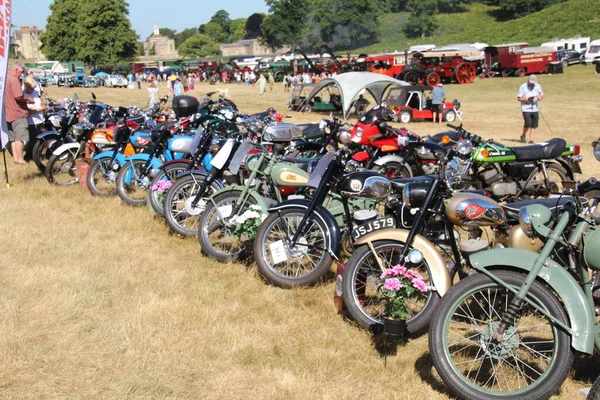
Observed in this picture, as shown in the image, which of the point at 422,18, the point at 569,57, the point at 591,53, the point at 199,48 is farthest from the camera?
the point at 199,48

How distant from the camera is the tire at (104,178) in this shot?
25.8 ft

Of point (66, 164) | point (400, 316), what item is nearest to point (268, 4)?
point (66, 164)

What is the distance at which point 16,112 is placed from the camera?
8.72 meters


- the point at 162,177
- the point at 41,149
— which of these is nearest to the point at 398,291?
the point at 162,177

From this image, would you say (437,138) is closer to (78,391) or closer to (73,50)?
(78,391)

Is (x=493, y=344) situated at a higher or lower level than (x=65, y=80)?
lower

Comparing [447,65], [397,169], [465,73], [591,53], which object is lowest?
[397,169]

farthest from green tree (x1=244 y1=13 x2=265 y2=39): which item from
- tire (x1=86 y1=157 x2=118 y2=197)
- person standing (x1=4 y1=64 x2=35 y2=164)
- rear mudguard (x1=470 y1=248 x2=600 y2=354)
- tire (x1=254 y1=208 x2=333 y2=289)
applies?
rear mudguard (x1=470 y1=248 x2=600 y2=354)

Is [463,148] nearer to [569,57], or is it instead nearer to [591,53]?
[569,57]

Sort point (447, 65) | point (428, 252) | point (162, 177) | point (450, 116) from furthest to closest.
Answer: point (447, 65) → point (450, 116) → point (162, 177) → point (428, 252)

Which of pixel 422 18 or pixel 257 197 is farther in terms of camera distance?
pixel 422 18

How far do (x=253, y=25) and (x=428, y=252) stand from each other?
149m

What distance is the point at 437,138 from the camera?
25.3 ft

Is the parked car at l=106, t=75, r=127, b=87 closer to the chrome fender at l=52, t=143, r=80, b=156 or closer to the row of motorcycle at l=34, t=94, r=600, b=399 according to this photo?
the row of motorcycle at l=34, t=94, r=600, b=399
